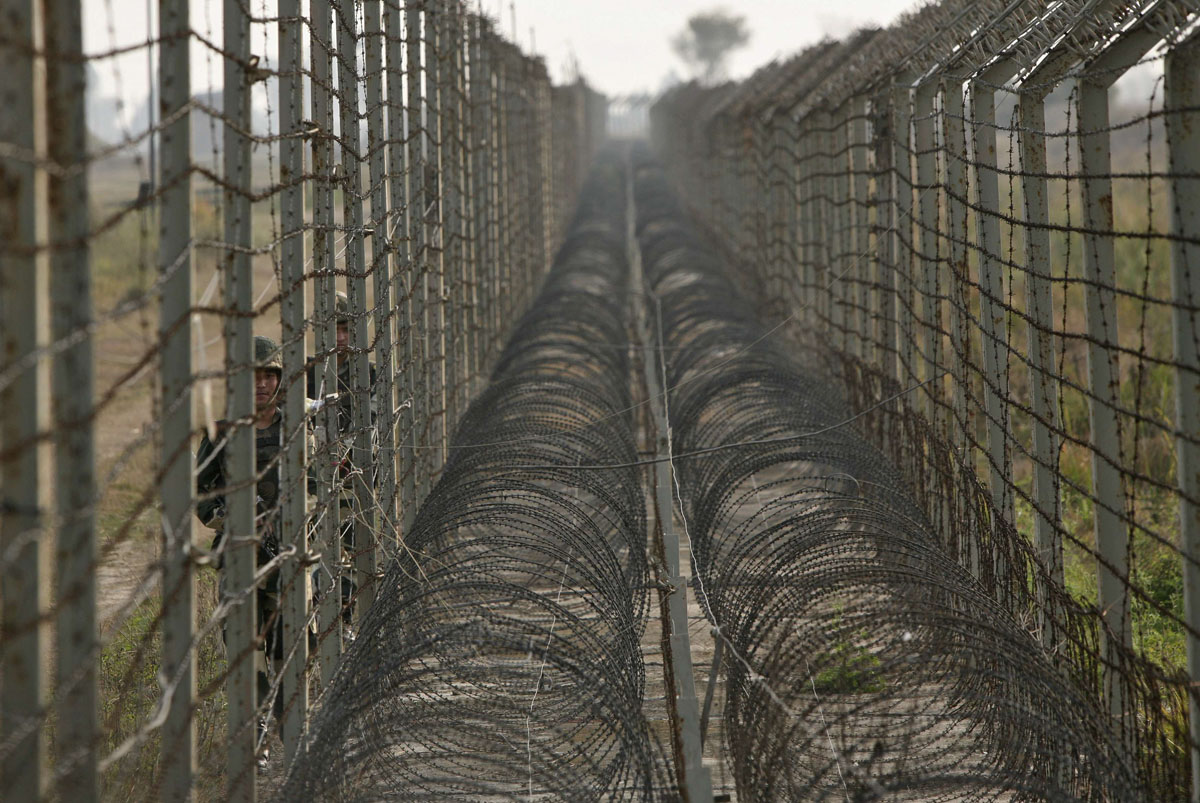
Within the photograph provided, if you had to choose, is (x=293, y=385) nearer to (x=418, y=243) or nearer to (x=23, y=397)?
(x=23, y=397)

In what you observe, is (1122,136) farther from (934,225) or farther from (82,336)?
(82,336)

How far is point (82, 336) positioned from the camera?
2.28m

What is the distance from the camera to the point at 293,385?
3.90 meters

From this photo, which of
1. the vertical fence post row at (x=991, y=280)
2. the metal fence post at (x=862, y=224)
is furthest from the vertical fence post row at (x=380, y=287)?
the metal fence post at (x=862, y=224)

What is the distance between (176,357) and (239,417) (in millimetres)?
499

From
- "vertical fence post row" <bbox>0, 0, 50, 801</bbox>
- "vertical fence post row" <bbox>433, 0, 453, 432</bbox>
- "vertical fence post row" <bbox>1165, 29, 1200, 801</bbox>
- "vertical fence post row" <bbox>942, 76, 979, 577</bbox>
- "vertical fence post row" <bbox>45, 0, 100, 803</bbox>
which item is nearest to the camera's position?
A: "vertical fence post row" <bbox>0, 0, 50, 801</bbox>

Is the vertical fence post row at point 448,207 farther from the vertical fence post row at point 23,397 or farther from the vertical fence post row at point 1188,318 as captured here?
the vertical fence post row at point 23,397

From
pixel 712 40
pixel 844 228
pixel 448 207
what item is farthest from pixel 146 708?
pixel 712 40

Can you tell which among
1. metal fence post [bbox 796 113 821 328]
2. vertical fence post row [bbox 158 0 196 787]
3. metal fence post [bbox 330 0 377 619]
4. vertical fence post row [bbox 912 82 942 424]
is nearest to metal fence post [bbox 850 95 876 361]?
vertical fence post row [bbox 912 82 942 424]

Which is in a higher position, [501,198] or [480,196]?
[501,198]

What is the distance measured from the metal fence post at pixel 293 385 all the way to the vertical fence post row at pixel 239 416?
1.42 feet

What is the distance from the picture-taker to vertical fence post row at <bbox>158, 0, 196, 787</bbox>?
2.81 metres

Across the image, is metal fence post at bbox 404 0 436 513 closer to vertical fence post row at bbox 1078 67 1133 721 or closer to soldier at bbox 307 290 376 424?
soldier at bbox 307 290 376 424

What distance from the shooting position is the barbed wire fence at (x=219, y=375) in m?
2.22
